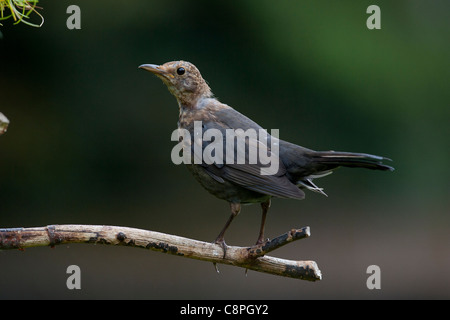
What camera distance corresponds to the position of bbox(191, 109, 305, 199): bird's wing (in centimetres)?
342

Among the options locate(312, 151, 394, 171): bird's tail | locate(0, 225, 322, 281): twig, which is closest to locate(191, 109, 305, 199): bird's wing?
locate(312, 151, 394, 171): bird's tail

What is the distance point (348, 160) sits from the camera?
3.33 metres

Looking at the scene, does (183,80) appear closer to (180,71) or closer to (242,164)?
(180,71)

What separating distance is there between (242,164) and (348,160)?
643 millimetres

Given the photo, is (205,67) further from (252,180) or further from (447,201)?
(252,180)

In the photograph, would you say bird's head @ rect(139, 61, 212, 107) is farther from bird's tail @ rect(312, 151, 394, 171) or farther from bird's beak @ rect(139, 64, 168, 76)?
bird's tail @ rect(312, 151, 394, 171)

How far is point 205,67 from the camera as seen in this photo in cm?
756

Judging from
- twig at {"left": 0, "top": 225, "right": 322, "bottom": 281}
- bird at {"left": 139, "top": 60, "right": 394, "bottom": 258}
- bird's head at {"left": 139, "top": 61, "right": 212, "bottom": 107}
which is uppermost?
bird's head at {"left": 139, "top": 61, "right": 212, "bottom": 107}

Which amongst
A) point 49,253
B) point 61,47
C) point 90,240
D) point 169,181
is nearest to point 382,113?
point 169,181

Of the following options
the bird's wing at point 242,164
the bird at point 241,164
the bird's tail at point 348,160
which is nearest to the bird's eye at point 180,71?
the bird at point 241,164

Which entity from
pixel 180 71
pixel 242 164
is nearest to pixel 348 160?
pixel 242 164

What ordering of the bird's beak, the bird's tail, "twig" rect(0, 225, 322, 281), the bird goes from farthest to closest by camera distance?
the bird's beak < the bird < the bird's tail < "twig" rect(0, 225, 322, 281)

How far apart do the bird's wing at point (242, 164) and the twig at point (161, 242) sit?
351 mm

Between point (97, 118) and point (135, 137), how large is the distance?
0.55 meters
